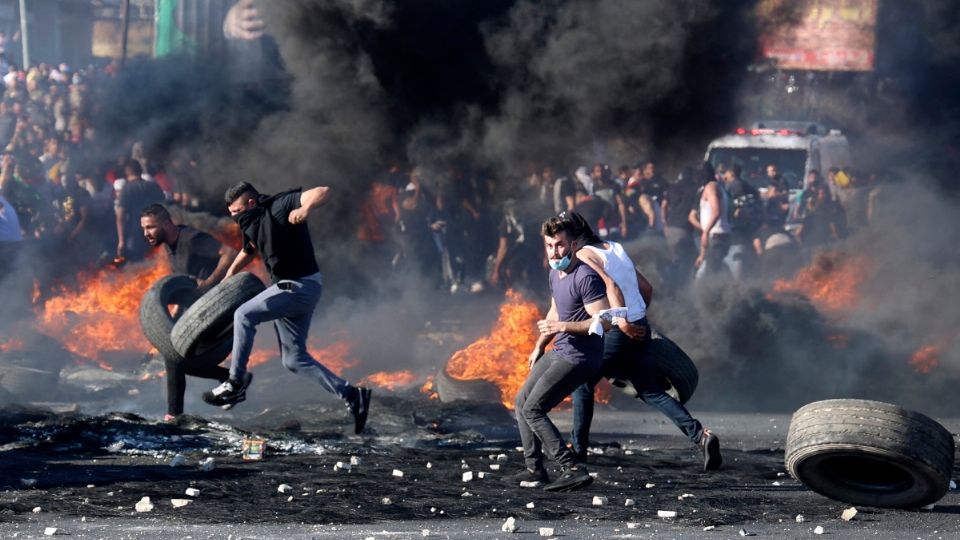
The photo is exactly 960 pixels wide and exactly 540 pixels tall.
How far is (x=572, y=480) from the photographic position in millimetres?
7379

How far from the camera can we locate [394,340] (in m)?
14.9

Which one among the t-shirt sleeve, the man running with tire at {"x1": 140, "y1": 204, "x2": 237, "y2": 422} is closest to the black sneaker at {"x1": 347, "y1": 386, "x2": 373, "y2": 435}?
the man running with tire at {"x1": 140, "y1": 204, "x2": 237, "y2": 422}

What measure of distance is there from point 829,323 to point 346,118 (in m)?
6.36

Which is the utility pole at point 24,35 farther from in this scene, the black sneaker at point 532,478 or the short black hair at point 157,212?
the black sneaker at point 532,478

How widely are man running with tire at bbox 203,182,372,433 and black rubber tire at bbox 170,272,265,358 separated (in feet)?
0.73

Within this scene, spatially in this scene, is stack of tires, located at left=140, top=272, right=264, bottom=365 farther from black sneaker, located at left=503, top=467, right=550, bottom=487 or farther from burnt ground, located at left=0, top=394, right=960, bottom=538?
black sneaker, located at left=503, top=467, right=550, bottom=487

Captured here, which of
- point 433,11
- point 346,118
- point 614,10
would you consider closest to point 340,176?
point 346,118

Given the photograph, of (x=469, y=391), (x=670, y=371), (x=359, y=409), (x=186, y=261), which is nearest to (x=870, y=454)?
(x=670, y=371)

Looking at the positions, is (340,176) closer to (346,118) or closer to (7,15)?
(346,118)

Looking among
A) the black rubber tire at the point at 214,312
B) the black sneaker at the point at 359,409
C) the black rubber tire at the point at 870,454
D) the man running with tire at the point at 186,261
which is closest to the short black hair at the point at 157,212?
the man running with tire at the point at 186,261

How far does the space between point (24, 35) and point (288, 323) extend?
78.5 ft

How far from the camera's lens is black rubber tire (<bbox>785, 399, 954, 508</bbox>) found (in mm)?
6773

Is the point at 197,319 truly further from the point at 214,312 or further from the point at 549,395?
the point at 549,395

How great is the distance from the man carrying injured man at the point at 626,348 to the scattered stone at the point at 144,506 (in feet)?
8.28
